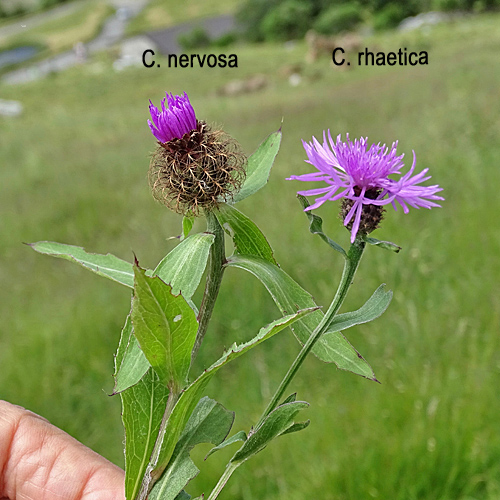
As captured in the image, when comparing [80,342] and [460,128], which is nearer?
[80,342]

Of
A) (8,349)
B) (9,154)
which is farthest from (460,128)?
(9,154)

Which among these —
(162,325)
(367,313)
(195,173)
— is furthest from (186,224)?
(367,313)

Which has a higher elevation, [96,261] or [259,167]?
[259,167]

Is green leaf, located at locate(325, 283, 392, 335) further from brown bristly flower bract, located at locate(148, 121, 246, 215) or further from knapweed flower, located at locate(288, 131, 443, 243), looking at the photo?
brown bristly flower bract, located at locate(148, 121, 246, 215)

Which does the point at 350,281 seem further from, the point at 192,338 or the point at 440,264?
the point at 440,264

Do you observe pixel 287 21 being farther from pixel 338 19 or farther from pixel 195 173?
pixel 195 173

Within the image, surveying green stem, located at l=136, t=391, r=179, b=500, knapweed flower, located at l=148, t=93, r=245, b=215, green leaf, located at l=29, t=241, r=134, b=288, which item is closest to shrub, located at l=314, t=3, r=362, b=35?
knapweed flower, located at l=148, t=93, r=245, b=215
